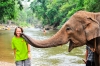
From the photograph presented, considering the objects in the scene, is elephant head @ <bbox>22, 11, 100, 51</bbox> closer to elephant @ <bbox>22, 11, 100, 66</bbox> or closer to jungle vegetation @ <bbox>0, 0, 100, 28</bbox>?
elephant @ <bbox>22, 11, 100, 66</bbox>

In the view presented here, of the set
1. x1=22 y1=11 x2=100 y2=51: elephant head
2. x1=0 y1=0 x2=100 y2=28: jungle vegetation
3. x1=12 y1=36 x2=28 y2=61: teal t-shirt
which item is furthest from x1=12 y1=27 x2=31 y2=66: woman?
x1=0 y1=0 x2=100 y2=28: jungle vegetation

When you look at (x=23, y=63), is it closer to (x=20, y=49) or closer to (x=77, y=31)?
(x=20, y=49)

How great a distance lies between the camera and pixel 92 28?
3.47m

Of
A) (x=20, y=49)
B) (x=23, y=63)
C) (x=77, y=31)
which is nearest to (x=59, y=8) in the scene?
(x=23, y=63)

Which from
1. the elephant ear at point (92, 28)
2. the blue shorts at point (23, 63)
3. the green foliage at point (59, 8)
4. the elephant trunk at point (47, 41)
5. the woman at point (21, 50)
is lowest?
the green foliage at point (59, 8)

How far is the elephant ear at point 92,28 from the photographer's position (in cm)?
345

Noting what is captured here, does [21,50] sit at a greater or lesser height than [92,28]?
lesser

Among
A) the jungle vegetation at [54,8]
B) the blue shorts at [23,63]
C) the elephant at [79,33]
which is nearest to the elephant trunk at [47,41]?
the elephant at [79,33]

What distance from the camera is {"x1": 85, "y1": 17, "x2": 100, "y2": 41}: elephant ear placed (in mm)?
3453

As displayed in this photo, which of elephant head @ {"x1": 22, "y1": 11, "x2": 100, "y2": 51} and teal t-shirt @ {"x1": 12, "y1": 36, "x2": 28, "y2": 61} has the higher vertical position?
elephant head @ {"x1": 22, "y1": 11, "x2": 100, "y2": 51}

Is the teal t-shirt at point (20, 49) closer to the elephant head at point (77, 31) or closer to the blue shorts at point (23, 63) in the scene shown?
the blue shorts at point (23, 63)

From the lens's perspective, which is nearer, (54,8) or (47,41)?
(47,41)

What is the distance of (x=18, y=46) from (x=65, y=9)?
42358 millimetres

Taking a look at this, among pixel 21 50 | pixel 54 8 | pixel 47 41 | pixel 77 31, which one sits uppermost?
pixel 77 31
